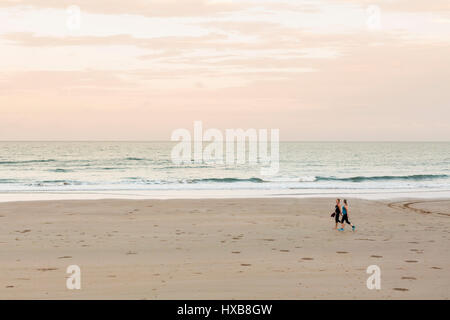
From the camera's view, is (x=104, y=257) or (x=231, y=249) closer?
(x=104, y=257)

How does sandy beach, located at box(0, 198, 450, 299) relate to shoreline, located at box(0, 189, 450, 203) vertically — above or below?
above

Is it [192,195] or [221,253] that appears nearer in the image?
[221,253]

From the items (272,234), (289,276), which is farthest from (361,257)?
(272,234)

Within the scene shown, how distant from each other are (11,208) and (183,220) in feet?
30.4

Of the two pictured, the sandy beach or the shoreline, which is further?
the shoreline

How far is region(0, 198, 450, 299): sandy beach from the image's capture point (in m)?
8.92

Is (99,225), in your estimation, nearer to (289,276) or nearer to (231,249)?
(231,249)

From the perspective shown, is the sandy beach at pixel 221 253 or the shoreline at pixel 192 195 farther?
the shoreline at pixel 192 195

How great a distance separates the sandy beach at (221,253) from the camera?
892 cm

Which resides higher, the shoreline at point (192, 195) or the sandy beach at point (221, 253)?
Result: the sandy beach at point (221, 253)

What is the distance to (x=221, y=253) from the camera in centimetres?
1205

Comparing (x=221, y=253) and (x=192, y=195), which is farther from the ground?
(x=221, y=253)

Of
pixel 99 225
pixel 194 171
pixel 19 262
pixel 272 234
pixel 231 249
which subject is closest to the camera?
pixel 19 262
